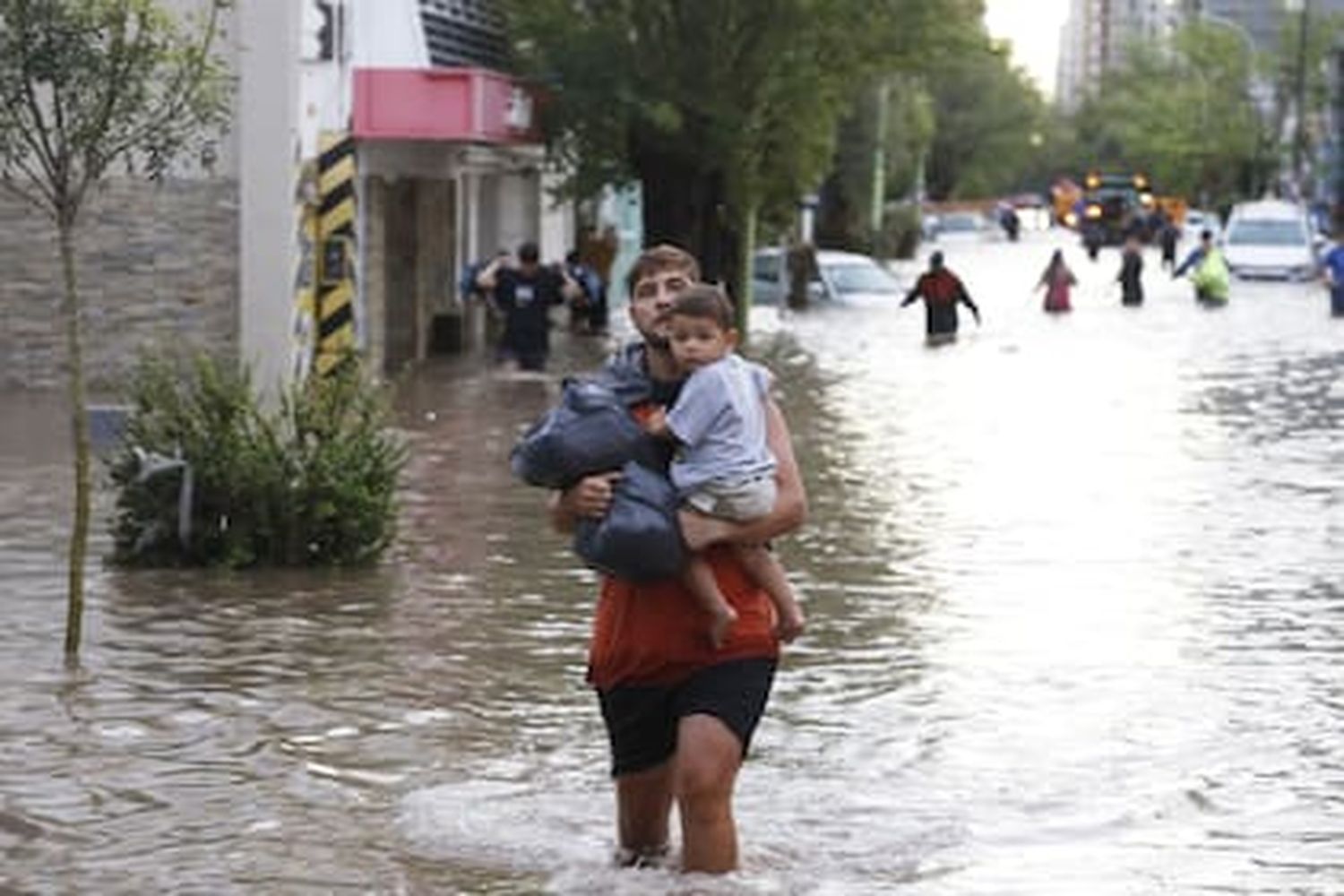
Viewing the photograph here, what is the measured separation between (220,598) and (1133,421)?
43.0 feet

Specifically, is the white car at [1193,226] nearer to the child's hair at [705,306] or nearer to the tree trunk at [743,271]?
the tree trunk at [743,271]

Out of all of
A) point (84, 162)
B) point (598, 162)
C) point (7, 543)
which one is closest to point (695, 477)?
point (84, 162)

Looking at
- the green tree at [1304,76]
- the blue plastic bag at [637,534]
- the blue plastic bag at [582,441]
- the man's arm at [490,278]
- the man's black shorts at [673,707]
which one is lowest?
the man's black shorts at [673,707]

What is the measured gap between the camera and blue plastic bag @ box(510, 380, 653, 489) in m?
8.07

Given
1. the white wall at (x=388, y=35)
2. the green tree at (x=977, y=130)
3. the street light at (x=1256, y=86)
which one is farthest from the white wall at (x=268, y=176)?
the green tree at (x=977, y=130)

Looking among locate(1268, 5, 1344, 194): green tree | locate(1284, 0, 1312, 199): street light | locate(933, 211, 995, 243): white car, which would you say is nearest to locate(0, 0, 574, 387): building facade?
locate(933, 211, 995, 243): white car

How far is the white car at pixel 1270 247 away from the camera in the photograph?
205 feet

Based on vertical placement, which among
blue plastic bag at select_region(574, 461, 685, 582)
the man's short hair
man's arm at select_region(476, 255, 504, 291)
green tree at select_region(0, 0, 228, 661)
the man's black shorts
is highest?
green tree at select_region(0, 0, 228, 661)

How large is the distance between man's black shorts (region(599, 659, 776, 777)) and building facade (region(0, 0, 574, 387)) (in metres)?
15.1

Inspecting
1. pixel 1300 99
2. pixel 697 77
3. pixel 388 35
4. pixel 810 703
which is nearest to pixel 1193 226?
pixel 1300 99

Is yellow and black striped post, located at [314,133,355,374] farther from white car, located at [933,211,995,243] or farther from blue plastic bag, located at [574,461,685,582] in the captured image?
white car, located at [933,211,995,243]

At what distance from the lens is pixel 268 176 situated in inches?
995

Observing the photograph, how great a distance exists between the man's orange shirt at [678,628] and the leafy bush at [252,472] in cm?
656

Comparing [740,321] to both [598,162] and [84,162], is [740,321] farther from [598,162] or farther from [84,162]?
[84,162]
